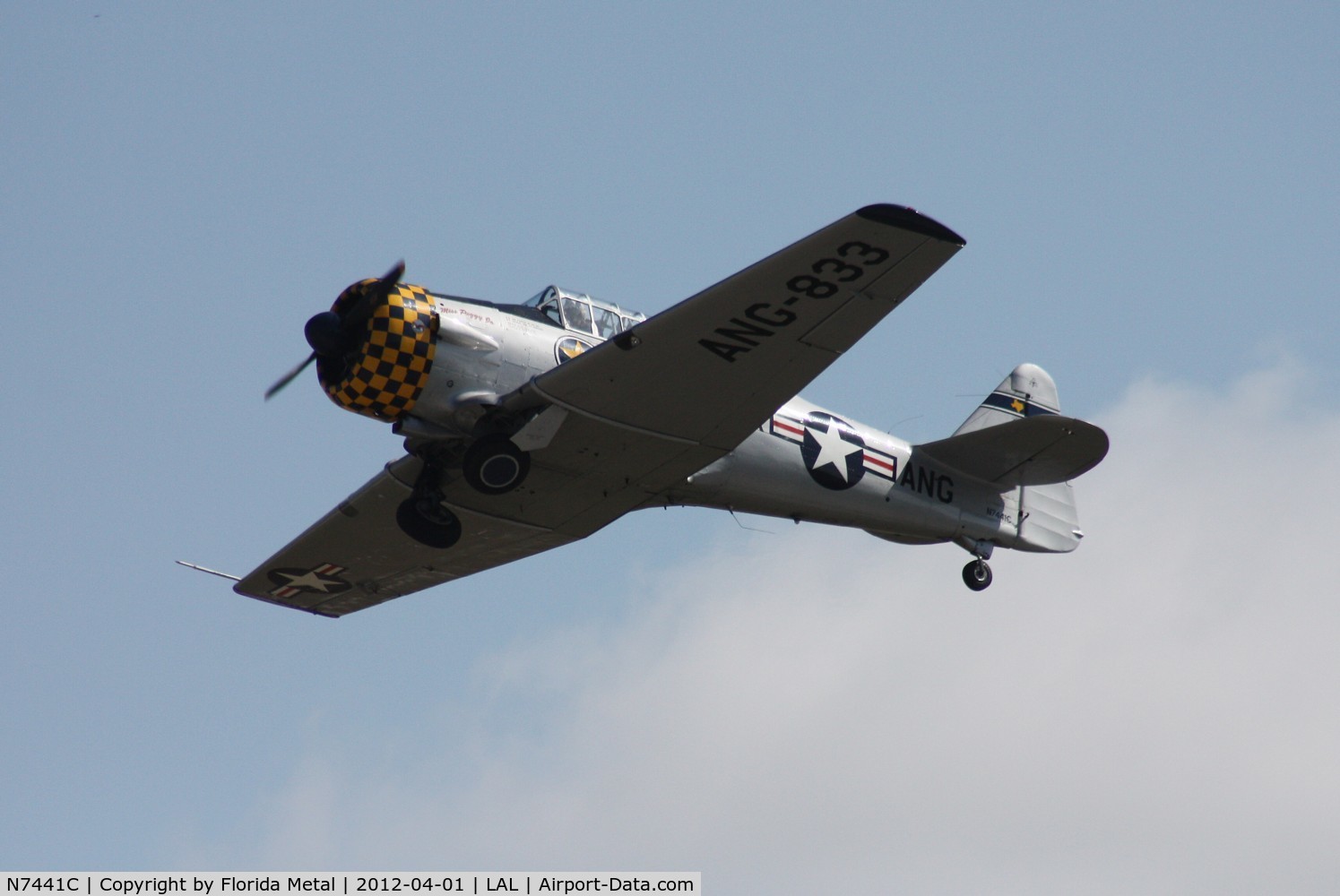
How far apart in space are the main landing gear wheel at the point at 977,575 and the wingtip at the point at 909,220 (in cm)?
530

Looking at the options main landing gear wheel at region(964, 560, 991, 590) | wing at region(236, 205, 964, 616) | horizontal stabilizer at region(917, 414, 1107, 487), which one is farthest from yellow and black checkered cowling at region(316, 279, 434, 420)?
main landing gear wheel at region(964, 560, 991, 590)

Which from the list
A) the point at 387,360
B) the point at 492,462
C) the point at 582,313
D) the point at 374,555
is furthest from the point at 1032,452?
the point at 374,555

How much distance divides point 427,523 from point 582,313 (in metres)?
2.16

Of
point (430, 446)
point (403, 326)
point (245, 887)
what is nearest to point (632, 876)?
point (245, 887)

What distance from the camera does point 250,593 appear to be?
55.2 ft

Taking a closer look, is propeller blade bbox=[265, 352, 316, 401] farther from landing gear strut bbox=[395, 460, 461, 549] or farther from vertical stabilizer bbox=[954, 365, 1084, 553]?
vertical stabilizer bbox=[954, 365, 1084, 553]

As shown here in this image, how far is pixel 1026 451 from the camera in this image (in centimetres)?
1544

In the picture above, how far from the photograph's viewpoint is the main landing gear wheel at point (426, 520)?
13.5 meters

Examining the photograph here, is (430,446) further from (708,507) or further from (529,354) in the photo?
(708,507)

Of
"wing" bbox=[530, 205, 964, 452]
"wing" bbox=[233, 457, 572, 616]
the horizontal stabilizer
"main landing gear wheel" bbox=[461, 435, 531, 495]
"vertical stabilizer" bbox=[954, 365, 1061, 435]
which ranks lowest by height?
"main landing gear wheel" bbox=[461, 435, 531, 495]

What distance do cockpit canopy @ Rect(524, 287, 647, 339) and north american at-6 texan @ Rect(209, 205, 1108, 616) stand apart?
17 millimetres

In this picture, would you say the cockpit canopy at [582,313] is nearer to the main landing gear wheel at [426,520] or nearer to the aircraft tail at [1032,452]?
the main landing gear wheel at [426,520]

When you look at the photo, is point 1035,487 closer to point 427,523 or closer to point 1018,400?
point 1018,400

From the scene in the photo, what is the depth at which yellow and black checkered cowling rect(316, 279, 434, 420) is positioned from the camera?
493 inches
